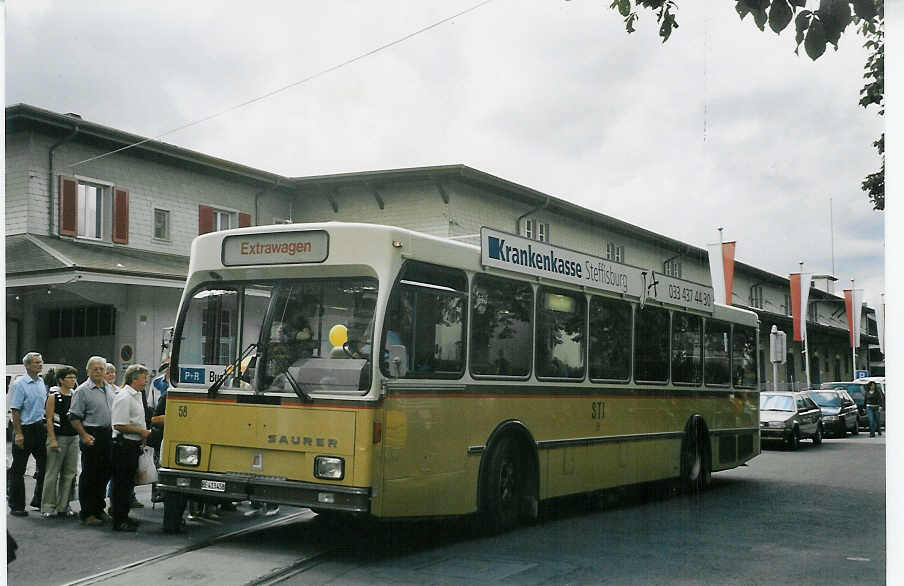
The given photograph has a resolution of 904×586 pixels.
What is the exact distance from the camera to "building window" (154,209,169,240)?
930 centimetres

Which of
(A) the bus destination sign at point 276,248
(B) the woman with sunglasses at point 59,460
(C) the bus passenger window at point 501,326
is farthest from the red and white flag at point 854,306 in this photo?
(B) the woman with sunglasses at point 59,460

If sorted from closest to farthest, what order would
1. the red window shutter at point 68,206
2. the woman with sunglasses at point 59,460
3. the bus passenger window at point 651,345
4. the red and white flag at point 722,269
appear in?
the red window shutter at point 68,206, the woman with sunglasses at point 59,460, the red and white flag at point 722,269, the bus passenger window at point 651,345

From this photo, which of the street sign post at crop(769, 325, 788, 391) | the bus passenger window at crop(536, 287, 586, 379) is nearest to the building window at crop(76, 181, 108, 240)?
the bus passenger window at crop(536, 287, 586, 379)

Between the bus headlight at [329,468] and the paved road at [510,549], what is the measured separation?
67 cm

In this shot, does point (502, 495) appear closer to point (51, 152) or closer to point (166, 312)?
point (166, 312)

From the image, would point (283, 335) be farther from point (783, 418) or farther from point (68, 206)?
point (783, 418)

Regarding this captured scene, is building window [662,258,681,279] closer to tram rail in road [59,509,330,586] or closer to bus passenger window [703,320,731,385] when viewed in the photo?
bus passenger window [703,320,731,385]

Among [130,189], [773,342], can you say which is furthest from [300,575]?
[773,342]

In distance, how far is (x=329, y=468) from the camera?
7750 mm

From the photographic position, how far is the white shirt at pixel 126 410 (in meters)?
9.22

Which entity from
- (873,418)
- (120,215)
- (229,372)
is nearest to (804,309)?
(873,418)

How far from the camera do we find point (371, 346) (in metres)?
7.87

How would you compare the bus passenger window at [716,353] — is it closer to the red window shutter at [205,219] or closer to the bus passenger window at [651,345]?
the bus passenger window at [651,345]

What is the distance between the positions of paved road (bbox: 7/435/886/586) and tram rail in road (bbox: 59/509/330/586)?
0.02 meters
